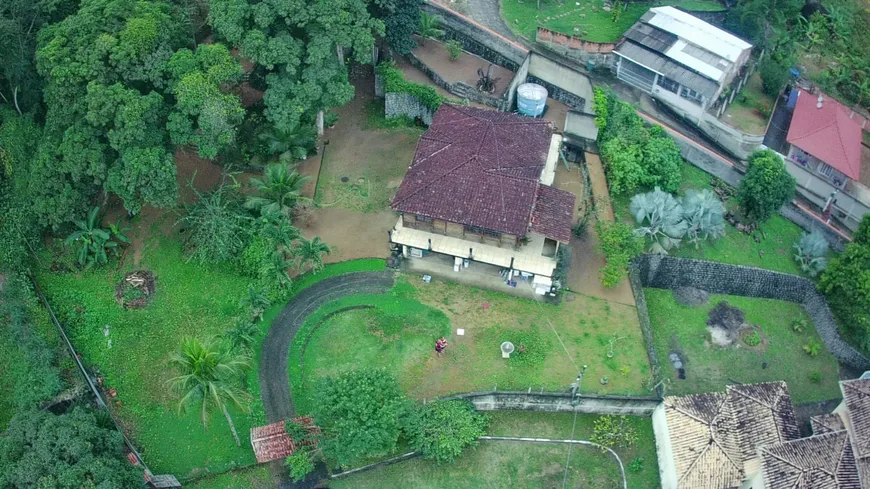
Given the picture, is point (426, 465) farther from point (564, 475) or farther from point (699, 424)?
point (699, 424)

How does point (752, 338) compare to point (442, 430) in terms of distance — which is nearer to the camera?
point (442, 430)

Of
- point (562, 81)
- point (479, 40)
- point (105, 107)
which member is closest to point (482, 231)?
point (562, 81)

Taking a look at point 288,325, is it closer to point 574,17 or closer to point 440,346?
A: point 440,346

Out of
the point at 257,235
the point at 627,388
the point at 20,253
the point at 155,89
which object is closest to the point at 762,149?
the point at 627,388

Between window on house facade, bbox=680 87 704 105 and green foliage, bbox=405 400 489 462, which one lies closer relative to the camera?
green foliage, bbox=405 400 489 462

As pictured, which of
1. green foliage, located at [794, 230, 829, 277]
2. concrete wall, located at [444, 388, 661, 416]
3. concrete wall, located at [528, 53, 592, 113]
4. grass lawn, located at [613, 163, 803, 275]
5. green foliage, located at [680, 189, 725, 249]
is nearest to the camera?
concrete wall, located at [444, 388, 661, 416]

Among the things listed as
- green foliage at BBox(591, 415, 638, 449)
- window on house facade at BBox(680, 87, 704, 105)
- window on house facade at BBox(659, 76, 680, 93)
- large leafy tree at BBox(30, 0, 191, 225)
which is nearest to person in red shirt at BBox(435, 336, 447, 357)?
green foliage at BBox(591, 415, 638, 449)

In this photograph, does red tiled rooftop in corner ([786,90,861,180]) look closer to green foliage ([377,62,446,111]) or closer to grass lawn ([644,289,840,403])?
grass lawn ([644,289,840,403])
